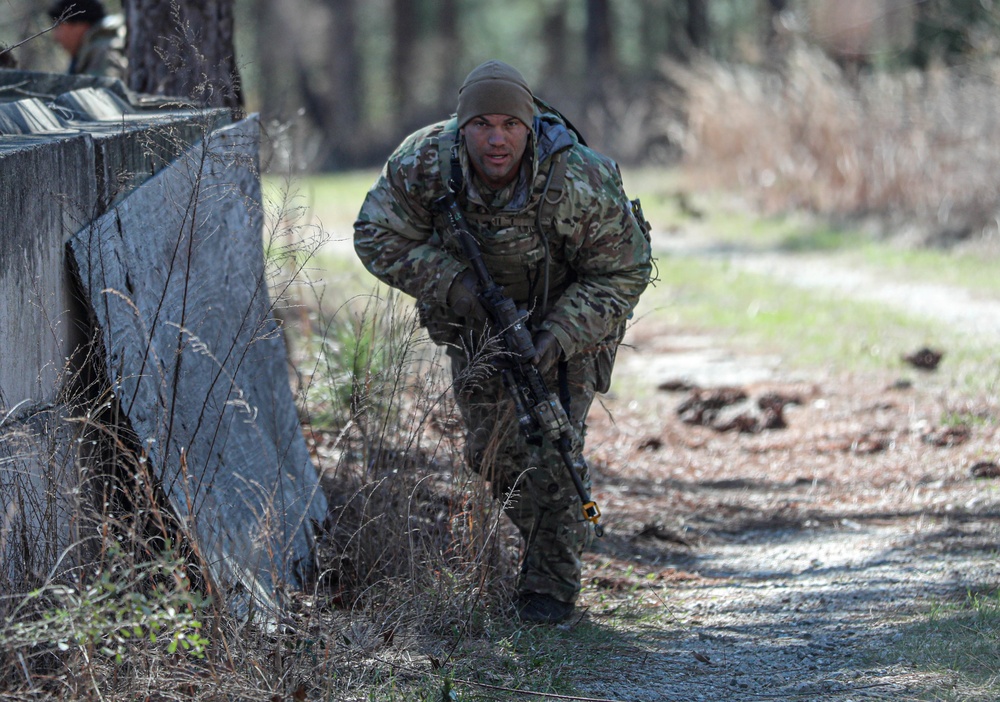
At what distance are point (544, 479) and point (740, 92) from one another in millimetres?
12175

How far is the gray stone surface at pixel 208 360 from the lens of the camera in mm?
3307

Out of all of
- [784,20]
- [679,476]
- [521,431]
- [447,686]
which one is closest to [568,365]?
[521,431]

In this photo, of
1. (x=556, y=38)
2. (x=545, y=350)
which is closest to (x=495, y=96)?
(x=545, y=350)

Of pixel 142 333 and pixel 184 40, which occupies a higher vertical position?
pixel 184 40

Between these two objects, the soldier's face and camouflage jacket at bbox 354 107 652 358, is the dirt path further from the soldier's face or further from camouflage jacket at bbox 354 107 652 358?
the soldier's face

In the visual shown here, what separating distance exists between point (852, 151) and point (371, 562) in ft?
34.8

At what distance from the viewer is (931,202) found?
11922 mm

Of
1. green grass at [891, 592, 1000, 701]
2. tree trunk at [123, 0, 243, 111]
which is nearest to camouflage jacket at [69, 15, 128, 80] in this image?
tree trunk at [123, 0, 243, 111]

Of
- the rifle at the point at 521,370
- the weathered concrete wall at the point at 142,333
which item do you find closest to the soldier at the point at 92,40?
the weathered concrete wall at the point at 142,333

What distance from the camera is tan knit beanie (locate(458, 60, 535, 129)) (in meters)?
3.66

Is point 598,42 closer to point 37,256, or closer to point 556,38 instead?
point 556,38

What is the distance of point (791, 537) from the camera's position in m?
5.08

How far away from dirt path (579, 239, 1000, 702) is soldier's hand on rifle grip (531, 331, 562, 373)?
0.93m

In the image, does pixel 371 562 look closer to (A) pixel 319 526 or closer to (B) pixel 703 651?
(A) pixel 319 526
